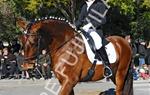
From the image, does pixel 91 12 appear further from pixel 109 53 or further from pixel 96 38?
pixel 109 53

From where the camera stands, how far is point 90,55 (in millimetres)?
10375

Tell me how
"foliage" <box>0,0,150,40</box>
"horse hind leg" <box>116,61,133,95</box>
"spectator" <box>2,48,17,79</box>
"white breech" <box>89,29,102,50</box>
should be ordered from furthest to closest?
"foliage" <box>0,0,150,40</box> < "spectator" <box>2,48,17,79</box> < "horse hind leg" <box>116,61,133,95</box> < "white breech" <box>89,29,102,50</box>

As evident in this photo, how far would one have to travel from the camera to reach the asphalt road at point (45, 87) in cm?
1748

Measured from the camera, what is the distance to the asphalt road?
57.4ft

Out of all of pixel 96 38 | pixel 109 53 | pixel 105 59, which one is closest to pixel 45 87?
pixel 109 53

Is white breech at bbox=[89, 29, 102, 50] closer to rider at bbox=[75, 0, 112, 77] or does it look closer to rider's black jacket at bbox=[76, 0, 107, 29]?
rider at bbox=[75, 0, 112, 77]

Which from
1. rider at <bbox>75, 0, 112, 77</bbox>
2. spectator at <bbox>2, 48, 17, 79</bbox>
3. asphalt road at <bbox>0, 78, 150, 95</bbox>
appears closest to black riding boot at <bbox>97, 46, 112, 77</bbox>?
rider at <bbox>75, 0, 112, 77</bbox>

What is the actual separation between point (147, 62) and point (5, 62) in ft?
22.9

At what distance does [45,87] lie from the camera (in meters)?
18.9

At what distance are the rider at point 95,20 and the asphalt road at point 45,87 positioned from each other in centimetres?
575

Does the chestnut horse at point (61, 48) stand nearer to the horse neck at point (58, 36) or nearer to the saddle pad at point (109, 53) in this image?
the horse neck at point (58, 36)

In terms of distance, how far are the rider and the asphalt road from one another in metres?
5.75

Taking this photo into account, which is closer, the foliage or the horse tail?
the horse tail

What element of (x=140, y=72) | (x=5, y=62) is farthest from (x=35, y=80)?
(x=140, y=72)
